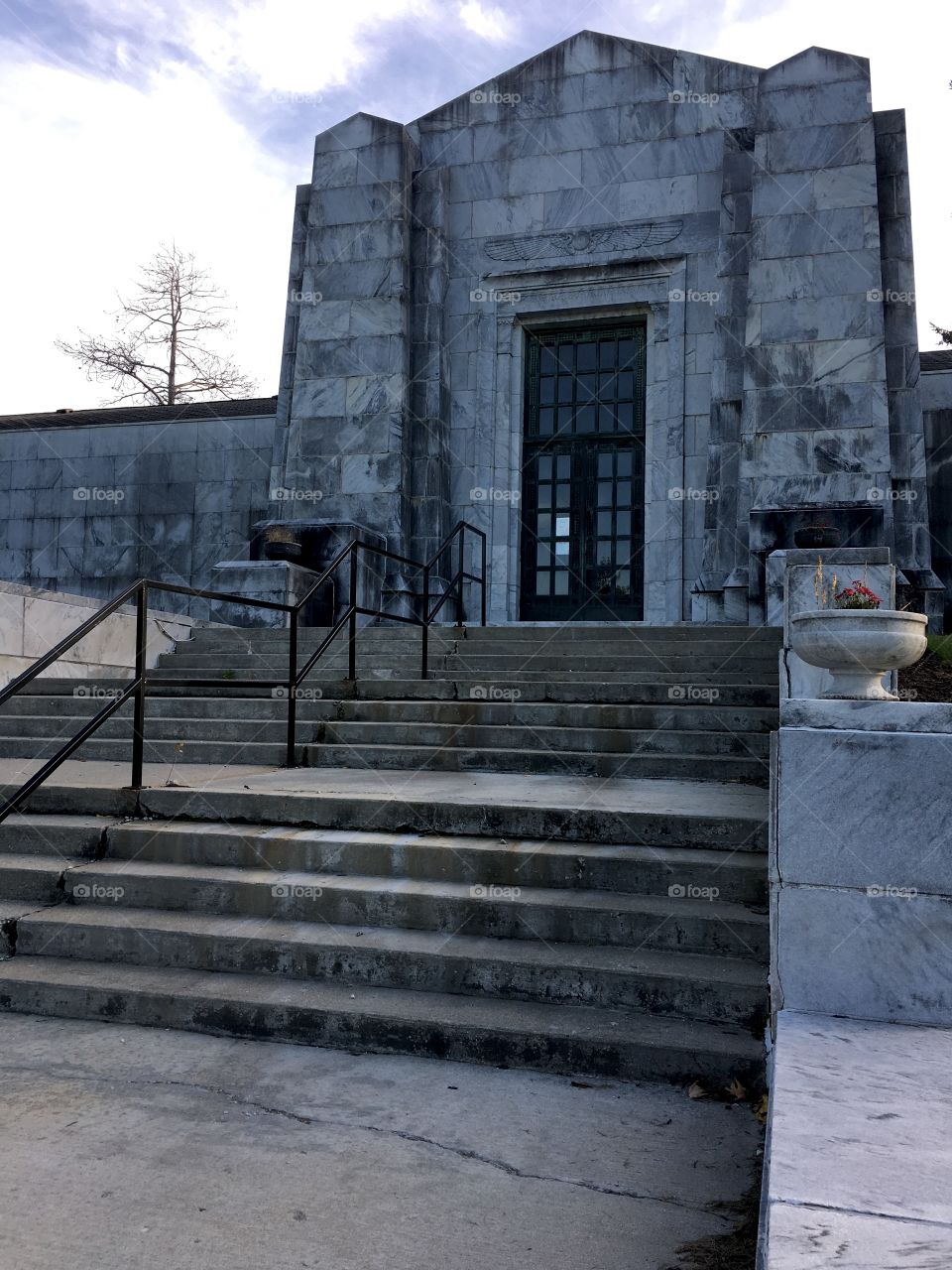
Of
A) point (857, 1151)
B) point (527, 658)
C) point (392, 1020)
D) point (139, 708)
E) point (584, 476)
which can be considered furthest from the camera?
point (584, 476)

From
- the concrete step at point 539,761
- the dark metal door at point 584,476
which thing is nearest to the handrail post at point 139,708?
the concrete step at point 539,761

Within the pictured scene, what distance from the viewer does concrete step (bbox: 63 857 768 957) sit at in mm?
3746

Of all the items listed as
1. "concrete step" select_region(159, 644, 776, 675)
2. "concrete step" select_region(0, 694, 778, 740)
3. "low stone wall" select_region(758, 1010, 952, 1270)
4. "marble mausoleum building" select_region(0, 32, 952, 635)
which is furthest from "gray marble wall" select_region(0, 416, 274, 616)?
"low stone wall" select_region(758, 1010, 952, 1270)

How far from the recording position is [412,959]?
372 centimetres

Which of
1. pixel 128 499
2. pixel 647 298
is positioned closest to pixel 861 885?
pixel 647 298

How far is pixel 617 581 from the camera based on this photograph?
1316cm

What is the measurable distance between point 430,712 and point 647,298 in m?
8.20

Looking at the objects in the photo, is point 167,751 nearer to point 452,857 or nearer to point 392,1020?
point 452,857

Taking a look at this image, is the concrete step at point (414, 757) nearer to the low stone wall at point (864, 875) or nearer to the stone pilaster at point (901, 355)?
the low stone wall at point (864, 875)

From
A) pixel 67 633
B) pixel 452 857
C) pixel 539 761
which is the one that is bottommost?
pixel 452 857

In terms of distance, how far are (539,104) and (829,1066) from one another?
1394cm

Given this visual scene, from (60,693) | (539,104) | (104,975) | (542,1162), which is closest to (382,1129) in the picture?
(542,1162)

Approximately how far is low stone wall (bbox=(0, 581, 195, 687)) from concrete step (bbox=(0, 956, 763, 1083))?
449cm

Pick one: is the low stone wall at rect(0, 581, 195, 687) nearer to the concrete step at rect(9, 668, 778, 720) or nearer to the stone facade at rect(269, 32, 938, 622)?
the concrete step at rect(9, 668, 778, 720)
